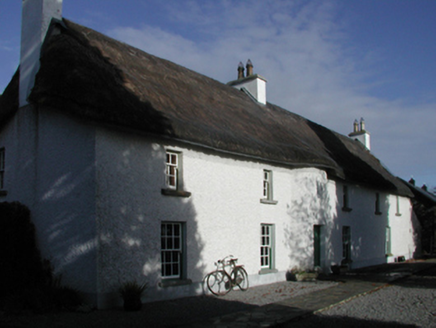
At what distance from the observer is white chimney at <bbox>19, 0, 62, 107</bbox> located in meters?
12.6

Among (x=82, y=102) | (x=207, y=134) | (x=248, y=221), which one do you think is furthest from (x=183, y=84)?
(x=82, y=102)

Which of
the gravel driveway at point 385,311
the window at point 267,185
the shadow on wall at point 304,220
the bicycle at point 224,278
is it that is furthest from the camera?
the shadow on wall at point 304,220

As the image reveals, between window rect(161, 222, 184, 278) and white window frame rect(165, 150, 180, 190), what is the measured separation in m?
1.09

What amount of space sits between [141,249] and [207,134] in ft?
12.5

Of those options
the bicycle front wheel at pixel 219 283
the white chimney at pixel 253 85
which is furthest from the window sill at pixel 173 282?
the white chimney at pixel 253 85

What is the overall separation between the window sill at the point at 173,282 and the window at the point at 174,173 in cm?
229

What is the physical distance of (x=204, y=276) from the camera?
13.3 meters

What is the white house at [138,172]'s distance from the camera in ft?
36.0

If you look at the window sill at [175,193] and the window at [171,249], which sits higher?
the window sill at [175,193]

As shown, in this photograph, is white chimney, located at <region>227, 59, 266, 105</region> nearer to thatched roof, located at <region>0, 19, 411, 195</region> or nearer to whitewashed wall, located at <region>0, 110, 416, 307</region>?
thatched roof, located at <region>0, 19, 411, 195</region>

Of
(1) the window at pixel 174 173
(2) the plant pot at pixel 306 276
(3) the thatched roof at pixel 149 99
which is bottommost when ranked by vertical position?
(2) the plant pot at pixel 306 276

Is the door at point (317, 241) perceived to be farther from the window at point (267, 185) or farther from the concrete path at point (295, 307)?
the window at point (267, 185)

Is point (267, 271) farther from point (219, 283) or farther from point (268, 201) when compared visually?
point (219, 283)

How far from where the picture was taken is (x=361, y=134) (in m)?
36.3
